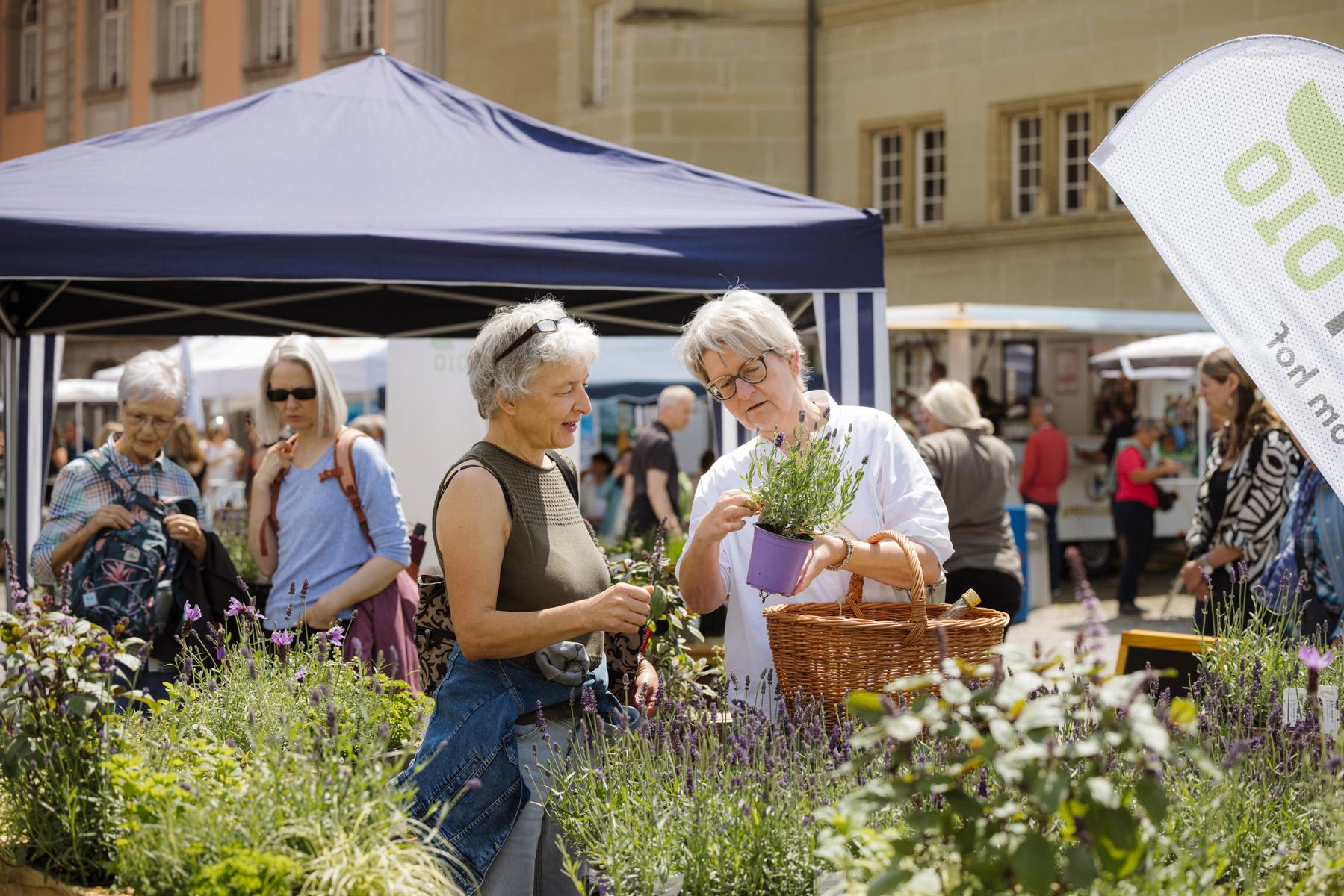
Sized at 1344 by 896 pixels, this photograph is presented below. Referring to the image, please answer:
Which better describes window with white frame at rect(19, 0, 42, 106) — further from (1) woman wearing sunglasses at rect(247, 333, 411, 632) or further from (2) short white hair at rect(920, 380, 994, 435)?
(1) woman wearing sunglasses at rect(247, 333, 411, 632)

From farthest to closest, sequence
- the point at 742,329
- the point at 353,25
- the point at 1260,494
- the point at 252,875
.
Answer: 1. the point at 353,25
2. the point at 1260,494
3. the point at 742,329
4. the point at 252,875

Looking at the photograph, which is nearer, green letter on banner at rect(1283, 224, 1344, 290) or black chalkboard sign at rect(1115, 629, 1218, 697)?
green letter on banner at rect(1283, 224, 1344, 290)

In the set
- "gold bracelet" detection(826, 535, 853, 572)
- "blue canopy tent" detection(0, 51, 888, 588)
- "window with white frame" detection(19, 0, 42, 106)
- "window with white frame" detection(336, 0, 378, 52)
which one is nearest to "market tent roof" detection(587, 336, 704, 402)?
"blue canopy tent" detection(0, 51, 888, 588)

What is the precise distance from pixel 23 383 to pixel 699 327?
3802 millimetres

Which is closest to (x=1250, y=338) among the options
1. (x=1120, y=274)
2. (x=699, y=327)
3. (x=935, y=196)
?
(x=699, y=327)

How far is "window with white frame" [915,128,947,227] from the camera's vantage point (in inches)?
837

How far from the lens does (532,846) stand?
2844mm

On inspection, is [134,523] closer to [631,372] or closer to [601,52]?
[631,372]

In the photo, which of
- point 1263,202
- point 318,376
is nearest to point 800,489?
point 1263,202

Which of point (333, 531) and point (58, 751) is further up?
point (333, 531)

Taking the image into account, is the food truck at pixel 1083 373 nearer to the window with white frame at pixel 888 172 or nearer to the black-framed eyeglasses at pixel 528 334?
the window with white frame at pixel 888 172

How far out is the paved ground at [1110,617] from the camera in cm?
1070

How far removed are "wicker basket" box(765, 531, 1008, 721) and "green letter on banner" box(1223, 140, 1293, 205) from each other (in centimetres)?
91

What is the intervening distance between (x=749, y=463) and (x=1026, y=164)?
18150mm
